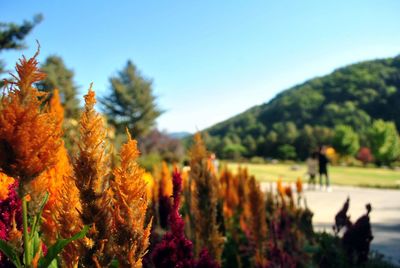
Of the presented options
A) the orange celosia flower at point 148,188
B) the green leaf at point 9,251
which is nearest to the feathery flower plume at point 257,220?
the orange celosia flower at point 148,188

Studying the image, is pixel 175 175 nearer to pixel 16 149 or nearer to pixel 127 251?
pixel 127 251

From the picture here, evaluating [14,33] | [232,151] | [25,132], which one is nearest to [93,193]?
[25,132]

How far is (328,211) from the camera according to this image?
32.1 ft

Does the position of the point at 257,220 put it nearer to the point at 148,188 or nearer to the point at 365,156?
the point at 148,188

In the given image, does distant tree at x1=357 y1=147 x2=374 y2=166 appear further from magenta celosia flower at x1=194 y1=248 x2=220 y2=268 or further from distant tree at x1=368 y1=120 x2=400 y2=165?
magenta celosia flower at x1=194 y1=248 x2=220 y2=268

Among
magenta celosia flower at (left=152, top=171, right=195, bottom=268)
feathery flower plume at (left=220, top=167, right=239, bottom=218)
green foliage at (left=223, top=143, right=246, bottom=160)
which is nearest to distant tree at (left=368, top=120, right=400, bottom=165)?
green foliage at (left=223, top=143, right=246, bottom=160)

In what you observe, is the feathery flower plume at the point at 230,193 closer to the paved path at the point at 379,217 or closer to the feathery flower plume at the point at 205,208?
the paved path at the point at 379,217

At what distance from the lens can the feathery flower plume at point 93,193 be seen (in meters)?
1.04

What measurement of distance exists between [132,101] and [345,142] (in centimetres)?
3375

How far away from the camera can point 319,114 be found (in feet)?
246

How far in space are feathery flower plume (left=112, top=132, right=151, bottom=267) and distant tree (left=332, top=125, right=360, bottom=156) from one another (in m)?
58.1

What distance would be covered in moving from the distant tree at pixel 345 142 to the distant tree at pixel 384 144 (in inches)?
110

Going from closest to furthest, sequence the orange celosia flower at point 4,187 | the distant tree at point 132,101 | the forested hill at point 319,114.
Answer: the orange celosia flower at point 4,187, the distant tree at point 132,101, the forested hill at point 319,114

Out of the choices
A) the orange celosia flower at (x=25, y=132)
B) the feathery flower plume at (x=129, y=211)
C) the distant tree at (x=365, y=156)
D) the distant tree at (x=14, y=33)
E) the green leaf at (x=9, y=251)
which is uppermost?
the distant tree at (x=14, y=33)
